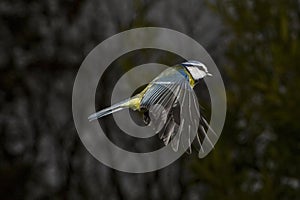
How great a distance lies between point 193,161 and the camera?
76.0 inches

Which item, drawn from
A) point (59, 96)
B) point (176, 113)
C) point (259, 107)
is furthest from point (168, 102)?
point (59, 96)

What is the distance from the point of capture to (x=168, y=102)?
0.33m

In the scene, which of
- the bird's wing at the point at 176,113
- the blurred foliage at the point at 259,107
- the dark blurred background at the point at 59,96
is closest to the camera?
the bird's wing at the point at 176,113

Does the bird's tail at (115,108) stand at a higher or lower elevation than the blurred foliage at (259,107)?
higher

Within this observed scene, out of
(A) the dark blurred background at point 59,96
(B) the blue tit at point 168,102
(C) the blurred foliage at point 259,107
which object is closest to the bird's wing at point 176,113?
(B) the blue tit at point 168,102

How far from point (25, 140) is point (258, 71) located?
109 centimetres

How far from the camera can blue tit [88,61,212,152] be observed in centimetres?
33

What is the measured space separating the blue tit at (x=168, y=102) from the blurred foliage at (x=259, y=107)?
125 cm

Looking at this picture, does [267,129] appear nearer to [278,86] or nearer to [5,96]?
[278,86]

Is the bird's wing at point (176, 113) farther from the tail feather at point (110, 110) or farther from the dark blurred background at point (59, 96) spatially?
the dark blurred background at point (59, 96)

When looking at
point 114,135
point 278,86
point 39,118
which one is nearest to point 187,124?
point 278,86

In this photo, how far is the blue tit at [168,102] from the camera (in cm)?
33

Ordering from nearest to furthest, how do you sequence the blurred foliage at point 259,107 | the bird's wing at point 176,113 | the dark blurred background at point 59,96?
1. the bird's wing at point 176,113
2. the blurred foliage at point 259,107
3. the dark blurred background at point 59,96

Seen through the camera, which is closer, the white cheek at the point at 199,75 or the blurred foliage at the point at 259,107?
the white cheek at the point at 199,75
